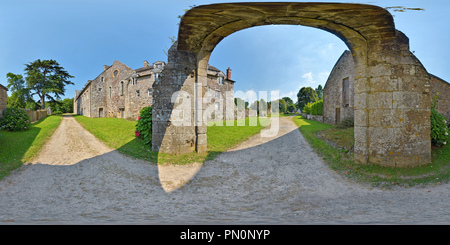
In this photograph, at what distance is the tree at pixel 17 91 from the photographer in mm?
19047

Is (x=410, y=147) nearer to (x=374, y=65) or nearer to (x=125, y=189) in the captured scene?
(x=374, y=65)

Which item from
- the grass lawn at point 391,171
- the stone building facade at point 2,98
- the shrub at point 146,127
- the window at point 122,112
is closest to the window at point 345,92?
the grass lawn at point 391,171

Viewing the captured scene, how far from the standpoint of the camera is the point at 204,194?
15.4ft

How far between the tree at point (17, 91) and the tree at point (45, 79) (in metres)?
1.00

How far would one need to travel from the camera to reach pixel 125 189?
4852 millimetres

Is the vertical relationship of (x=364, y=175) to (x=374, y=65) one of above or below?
below

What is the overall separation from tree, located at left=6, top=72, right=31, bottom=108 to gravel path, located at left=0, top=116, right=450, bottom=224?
1906 centimetres

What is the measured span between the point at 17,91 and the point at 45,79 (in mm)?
3970

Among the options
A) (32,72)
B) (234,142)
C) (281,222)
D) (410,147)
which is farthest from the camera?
(32,72)

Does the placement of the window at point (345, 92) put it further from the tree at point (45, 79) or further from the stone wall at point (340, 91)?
the tree at point (45, 79)

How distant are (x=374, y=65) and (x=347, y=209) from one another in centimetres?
480

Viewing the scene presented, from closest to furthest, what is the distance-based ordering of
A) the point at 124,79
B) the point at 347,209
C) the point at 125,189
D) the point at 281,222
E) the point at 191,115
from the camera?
the point at 281,222
the point at 347,209
the point at 125,189
the point at 191,115
the point at 124,79

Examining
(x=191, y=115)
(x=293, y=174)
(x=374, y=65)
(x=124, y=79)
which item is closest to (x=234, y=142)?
(x=191, y=115)

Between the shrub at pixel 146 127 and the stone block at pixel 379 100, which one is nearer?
the stone block at pixel 379 100
